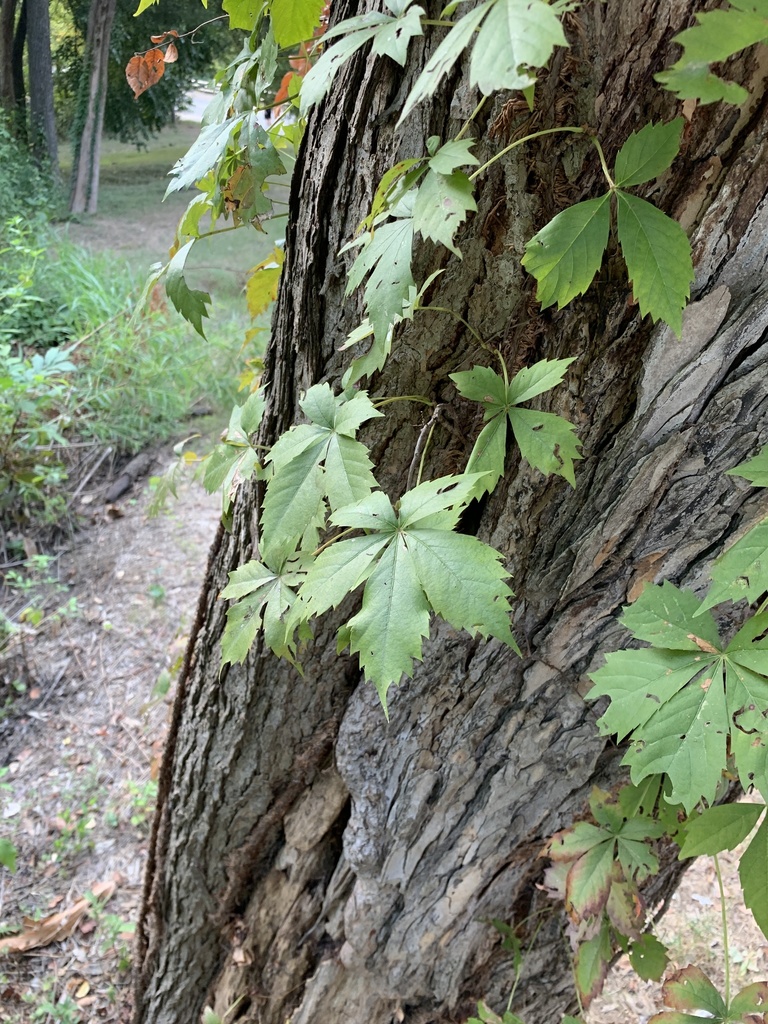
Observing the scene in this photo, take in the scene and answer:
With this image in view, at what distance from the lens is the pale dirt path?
2070 mm

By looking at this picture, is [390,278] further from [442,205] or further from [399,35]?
[399,35]

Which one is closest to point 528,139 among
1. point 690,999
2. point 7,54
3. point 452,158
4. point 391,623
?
point 452,158

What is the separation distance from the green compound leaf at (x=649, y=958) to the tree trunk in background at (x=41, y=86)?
153 inches

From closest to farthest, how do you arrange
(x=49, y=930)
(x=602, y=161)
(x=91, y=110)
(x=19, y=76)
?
(x=602, y=161) → (x=49, y=930) → (x=19, y=76) → (x=91, y=110)

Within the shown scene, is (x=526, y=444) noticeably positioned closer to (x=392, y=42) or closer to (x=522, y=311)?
(x=522, y=311)

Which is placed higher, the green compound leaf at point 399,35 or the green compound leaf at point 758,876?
the green compound leaf at point 399,35

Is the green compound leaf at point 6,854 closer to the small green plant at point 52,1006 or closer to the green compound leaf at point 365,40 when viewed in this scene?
the small green plant at point 52,1006

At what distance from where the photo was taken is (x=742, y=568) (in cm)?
75

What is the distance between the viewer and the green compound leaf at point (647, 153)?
68cm

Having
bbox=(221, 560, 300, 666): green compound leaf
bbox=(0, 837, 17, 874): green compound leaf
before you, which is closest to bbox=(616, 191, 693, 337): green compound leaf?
bbox=(221, 560, 300, 666): green compound leaf

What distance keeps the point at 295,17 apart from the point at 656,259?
1.87ft

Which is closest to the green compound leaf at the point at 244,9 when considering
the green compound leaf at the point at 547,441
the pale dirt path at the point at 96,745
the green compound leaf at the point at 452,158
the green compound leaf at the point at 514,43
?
the green compound leaf at the point at 452,158

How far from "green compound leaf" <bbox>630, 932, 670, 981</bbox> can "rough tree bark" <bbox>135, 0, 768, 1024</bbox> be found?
16 cm

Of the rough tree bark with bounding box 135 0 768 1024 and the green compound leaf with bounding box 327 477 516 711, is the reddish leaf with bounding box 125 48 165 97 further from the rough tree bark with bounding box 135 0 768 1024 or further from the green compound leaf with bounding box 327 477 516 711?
the green compound leaf with bounding box 327 477 516 711
